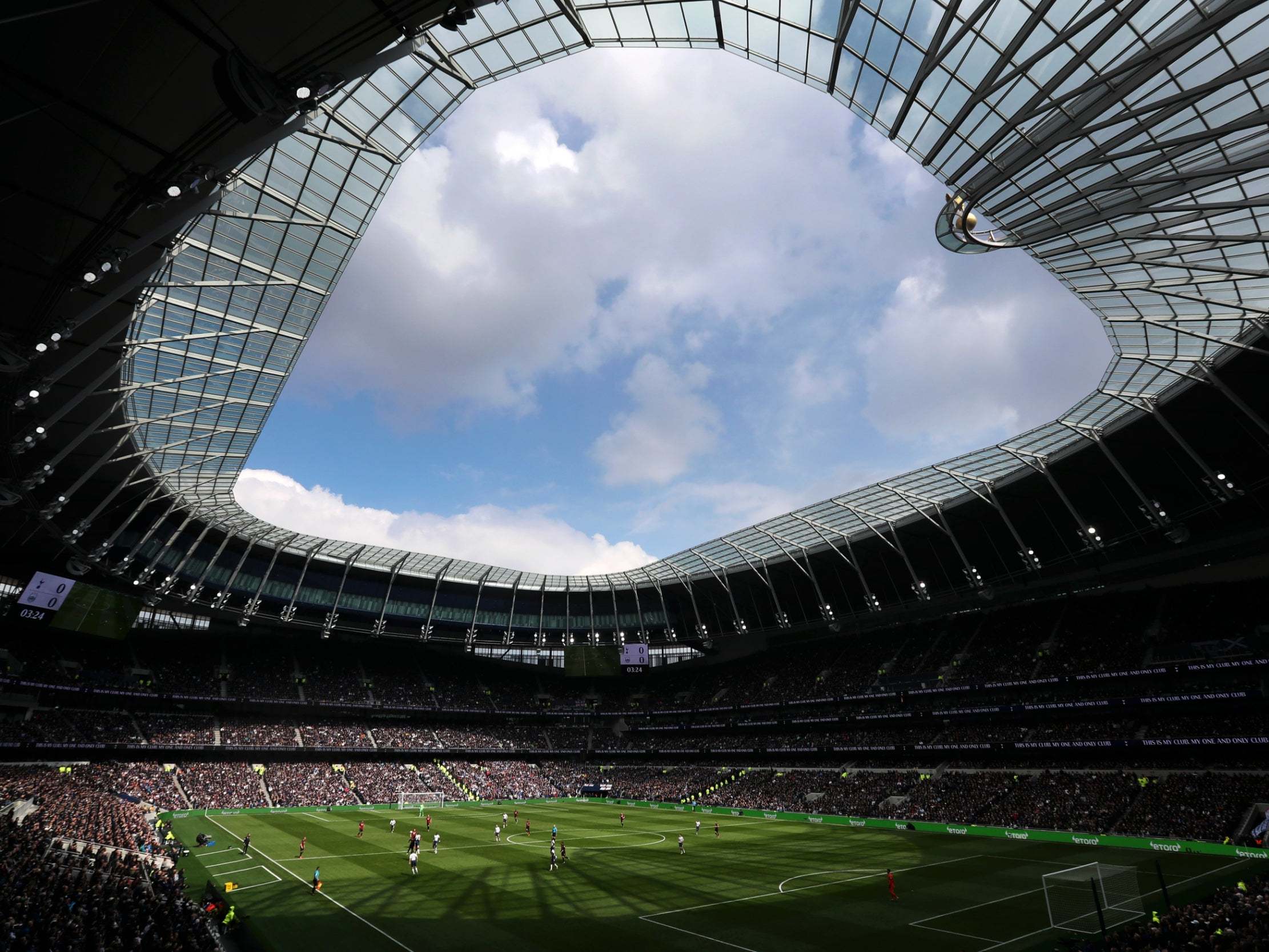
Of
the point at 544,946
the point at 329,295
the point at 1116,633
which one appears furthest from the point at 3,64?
the point at 1116,633

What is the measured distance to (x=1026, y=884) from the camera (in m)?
30.7

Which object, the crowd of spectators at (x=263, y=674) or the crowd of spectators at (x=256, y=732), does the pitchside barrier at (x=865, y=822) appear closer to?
the crowd of spectators at (x=256, y=732)

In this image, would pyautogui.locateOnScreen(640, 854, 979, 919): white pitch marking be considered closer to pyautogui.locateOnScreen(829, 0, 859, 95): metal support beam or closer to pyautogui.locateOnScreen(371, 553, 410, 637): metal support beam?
pyautogui.locateOnScreen(829, 0, 859, 95): metal support beam

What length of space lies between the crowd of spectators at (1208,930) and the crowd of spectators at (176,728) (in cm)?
7101

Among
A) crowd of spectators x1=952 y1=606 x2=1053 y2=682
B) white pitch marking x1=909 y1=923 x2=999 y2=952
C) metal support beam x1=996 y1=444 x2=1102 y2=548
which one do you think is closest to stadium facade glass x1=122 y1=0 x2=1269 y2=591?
metal support beam x1=996 y1=444 x2=1102 y2=548

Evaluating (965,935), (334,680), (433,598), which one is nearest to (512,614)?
(433,598)

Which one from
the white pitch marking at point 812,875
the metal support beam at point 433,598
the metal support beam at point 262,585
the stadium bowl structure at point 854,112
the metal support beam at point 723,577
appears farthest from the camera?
the metal support beam at point 433,598

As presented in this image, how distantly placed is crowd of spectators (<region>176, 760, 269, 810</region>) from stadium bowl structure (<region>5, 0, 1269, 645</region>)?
1640 cm

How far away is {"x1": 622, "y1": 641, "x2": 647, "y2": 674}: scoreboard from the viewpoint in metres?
77.7

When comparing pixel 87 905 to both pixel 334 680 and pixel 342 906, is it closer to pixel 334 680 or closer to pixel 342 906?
pixel 342 906

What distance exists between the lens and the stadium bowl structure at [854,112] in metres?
15.1

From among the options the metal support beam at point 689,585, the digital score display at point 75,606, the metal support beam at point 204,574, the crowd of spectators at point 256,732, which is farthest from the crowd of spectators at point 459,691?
the digital score display at point 75,606

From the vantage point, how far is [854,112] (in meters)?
24.7

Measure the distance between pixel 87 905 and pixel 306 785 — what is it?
1819 inches
